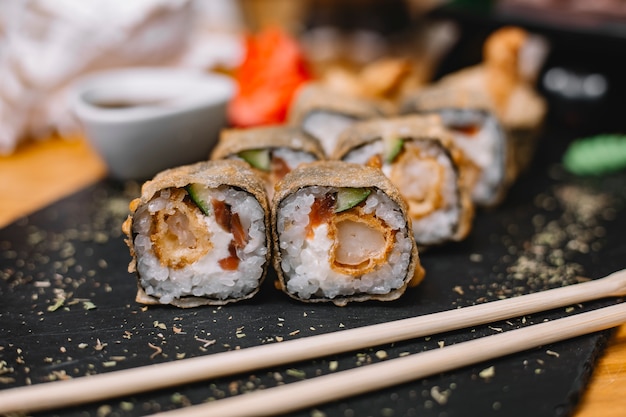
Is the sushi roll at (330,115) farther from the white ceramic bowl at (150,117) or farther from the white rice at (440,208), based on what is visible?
the white ceramic bowl at (150,117)

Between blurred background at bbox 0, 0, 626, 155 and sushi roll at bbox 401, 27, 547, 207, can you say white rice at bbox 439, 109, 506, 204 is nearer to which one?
sushi roll at bbox 401, 27, 547, 207

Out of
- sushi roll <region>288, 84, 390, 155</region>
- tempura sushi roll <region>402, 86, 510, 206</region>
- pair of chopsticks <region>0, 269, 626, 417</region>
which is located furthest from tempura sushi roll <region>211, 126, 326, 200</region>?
pair of chopsticks <region>0, 269, 626, 417</region>

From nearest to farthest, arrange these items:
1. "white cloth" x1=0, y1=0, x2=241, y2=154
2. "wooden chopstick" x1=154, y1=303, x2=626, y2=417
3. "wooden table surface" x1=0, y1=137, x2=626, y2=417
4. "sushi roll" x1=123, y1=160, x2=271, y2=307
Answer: "wooden chopstick" x1=154, y1=303, x2=626, y2=417
"sushi roll" x1=123, y1=160, x2=271, y2=307
"wooden table surface" x1=0, y1=137, x2=626, y2=417
"white cloth" x1=0, y1=0, x2=241, y2=154

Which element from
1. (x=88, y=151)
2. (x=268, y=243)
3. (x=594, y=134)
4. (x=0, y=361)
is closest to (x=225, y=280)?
(x=268, y=243)

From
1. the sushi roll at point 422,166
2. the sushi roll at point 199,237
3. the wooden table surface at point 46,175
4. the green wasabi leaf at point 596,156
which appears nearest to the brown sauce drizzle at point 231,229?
the sushi roll at point 199,237

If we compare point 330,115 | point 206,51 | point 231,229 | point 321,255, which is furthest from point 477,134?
point 206,51

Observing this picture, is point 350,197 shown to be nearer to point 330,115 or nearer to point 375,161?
point 375,161

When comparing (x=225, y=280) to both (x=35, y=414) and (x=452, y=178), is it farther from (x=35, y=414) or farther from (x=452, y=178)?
(x=452, y=178)
